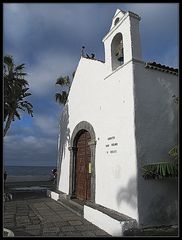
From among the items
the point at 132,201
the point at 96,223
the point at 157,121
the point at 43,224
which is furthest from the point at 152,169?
the point at 43,224

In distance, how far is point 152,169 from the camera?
7.09 meters

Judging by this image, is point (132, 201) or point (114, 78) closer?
point (132, 201)

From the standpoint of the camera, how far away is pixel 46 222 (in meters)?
8.08

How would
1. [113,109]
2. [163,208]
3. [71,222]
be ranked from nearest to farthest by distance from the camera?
1. [163,208]
2. [71,222]
3. [113,109]

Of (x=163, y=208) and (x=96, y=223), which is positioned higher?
(x=163, y=208)

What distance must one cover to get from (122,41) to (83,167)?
5548 mm

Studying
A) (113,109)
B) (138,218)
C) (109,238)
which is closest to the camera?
(109,238)

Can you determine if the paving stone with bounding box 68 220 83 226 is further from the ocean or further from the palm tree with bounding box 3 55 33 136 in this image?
the ocean

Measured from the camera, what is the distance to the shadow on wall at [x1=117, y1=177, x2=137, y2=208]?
7.27 metres

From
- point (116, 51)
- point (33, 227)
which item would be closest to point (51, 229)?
point (33, 227)

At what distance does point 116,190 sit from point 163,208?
1484 mm

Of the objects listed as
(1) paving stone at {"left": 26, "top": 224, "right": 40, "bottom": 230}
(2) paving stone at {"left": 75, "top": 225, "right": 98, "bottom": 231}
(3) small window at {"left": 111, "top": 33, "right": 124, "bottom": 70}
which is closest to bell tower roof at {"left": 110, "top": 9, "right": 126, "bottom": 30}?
(3) small window at {"left": 111, "top": 33, "right": 124, "bottom": 70}

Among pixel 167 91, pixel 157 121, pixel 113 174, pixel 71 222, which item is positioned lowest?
pixel 71 222

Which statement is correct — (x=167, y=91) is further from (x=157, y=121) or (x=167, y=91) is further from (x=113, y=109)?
(x=113, y=109)
